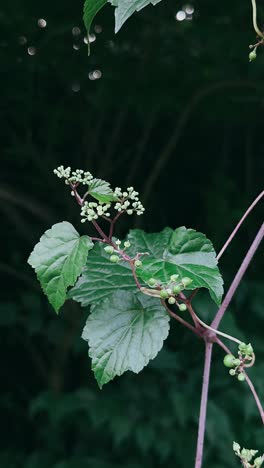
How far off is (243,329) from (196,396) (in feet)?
0.79

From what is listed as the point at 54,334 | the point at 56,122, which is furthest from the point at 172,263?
the point at 56,122

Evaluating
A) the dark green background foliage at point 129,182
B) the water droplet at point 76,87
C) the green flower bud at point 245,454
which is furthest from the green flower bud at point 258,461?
the water droplet at point 76,87

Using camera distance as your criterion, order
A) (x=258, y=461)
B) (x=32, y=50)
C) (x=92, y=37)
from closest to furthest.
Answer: (x=258, y=461) → (x=92, y=37) → (x=32, y=50)

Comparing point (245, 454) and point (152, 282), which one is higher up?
point (152, 282)

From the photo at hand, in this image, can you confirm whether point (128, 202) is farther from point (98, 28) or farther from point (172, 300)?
point (98, 28)

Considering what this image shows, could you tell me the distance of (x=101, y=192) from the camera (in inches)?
21.8

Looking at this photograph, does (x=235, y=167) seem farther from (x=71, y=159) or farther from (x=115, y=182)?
(x=71, y=159)

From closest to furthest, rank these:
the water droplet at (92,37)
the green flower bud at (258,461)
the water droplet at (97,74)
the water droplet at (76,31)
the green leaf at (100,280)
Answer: the green flower bud at (258,461) → the green leaf at (100,280) → the water droplet at (92,37) → the water droplet at (76,31) → the water droplet at (97,74)

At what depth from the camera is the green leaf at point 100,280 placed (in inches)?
23.7

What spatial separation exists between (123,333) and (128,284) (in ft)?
0.16

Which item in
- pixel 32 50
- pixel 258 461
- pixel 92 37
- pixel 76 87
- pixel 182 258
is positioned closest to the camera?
pixel 258 461

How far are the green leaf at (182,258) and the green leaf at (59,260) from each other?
2.1 inches

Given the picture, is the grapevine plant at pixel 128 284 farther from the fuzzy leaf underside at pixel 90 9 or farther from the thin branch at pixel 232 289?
the fuzzy leaf underside at pixel 90 9

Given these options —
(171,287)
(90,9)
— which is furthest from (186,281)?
(90,9)
